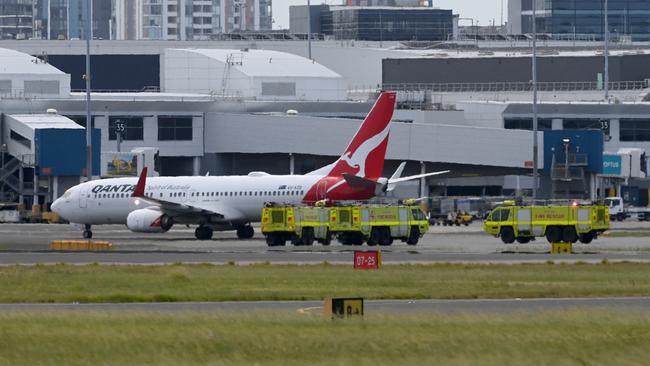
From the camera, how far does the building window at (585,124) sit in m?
138

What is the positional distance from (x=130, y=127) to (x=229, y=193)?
46742mm

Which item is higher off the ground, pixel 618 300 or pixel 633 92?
pixel 633 92

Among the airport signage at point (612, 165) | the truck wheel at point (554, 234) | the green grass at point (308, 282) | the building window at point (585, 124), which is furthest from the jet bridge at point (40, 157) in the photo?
the green grass at point (308, 282)

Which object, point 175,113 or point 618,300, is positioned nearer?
point 618,300

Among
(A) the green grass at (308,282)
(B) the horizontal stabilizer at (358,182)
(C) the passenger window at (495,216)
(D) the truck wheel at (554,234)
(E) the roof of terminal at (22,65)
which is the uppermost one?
(E) the roof of terminal at (22,65)

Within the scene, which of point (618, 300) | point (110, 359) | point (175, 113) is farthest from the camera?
point (175, 113)

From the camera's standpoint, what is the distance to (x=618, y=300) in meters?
45.4

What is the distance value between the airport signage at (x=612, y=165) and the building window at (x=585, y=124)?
9.65 metres

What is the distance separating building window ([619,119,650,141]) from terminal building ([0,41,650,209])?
0.08 m

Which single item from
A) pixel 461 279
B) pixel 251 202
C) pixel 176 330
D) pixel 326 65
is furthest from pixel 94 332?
pixel 326 65

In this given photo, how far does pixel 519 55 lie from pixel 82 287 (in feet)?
390

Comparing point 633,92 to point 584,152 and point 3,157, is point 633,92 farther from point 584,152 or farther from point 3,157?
point 3,157

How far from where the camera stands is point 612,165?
12738 centimetres

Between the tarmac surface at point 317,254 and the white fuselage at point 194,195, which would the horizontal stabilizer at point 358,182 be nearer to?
the white fuselage at point 194,195
